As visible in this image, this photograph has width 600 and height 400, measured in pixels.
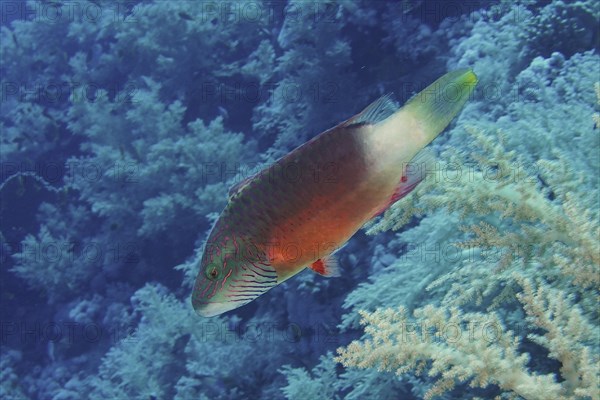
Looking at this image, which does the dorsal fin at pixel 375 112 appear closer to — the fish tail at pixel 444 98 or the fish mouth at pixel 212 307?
the fish tail at pixel 444 98

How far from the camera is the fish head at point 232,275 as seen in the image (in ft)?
4.27

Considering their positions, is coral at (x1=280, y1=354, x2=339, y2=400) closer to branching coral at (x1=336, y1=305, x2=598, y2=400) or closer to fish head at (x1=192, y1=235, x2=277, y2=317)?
branching coral at (x1=336, y1=305, x2=598, y2=400)

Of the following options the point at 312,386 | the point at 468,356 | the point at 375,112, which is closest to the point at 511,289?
the point at 468,356

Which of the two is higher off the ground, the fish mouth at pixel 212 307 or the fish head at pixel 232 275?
the fish head at pixel 232 275

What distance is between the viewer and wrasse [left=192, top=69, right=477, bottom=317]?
126 centimetres

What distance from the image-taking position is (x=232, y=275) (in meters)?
1.31

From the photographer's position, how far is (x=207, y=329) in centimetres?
621

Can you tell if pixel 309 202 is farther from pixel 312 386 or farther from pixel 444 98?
pixel 312 386

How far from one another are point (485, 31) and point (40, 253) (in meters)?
8.57

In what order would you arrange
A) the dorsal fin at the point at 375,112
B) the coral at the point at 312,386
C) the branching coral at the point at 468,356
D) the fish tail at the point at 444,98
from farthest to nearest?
the coral at the point at 312,386, the branching coral at the point at 468,356, the dorsal fin at the point at 375,112, the fish tail at the point at 444,98

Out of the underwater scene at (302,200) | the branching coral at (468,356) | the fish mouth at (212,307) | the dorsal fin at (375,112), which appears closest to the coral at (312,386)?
the underwater scene at (302,200)

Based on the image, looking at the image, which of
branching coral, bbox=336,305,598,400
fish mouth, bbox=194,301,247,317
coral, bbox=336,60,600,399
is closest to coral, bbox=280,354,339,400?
coral, bbox=336,60,600,399

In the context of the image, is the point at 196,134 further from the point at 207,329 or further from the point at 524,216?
the point at 524,216

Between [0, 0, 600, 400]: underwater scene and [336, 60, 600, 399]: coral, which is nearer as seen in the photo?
[0, 0, 600, 400]: underwater scene
